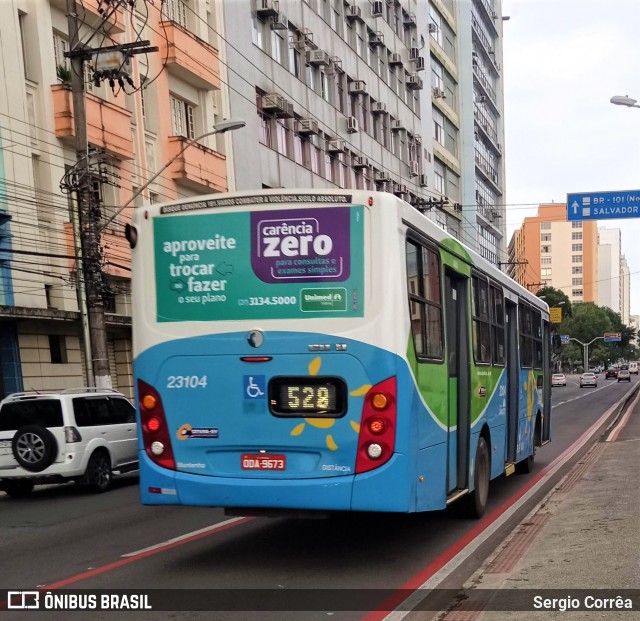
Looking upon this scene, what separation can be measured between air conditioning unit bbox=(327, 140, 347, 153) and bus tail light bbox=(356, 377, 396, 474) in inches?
1402

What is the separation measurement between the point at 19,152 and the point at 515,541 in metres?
18.8

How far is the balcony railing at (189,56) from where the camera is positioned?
29875 millimetres

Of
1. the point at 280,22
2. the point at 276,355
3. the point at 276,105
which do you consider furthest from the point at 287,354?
the point at 280,22

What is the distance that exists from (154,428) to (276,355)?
4.47 feet

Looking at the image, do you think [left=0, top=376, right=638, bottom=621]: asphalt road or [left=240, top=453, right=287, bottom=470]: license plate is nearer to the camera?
[left=0, top=376, right=638, bottom=621]: asphalt road

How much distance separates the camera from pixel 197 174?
3077 centimetres

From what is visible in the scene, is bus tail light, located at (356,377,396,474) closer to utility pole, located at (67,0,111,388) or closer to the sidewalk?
the sidewalk

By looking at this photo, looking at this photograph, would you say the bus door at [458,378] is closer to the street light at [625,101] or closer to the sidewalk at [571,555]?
the sidewalk at [571,555]

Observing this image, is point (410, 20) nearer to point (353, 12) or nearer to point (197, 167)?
point (353, 12)

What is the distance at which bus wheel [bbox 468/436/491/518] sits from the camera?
32.9ft

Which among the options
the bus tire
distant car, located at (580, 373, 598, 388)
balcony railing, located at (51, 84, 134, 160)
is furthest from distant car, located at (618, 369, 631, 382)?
the bus tire

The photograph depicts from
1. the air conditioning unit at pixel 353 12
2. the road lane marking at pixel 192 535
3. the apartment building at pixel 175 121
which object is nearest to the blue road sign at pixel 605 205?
the apartment building at pixel 175 121

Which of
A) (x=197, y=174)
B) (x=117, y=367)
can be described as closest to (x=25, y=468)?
(x=117, y=367)

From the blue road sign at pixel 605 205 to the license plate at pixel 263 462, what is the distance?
25240 millimetres
